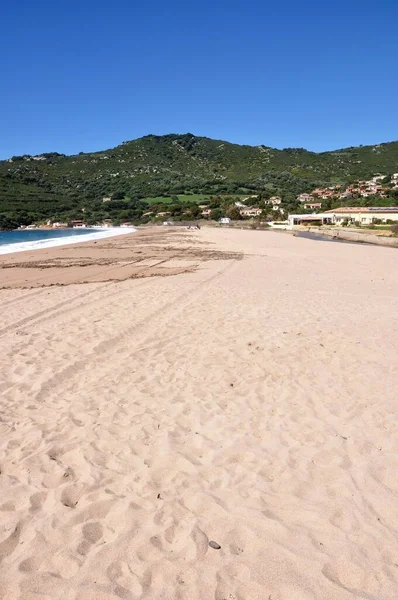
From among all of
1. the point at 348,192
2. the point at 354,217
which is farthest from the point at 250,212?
the point at 348,192

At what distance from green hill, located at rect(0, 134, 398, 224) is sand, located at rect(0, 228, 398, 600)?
315 ft

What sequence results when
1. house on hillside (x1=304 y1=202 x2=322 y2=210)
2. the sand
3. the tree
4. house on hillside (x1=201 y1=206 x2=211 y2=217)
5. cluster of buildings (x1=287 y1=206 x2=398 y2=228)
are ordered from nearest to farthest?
the sand < cluster of buildings (x1=287 y1=206 x2=398 y2=228) < the tree < house on hillside (x1=201 y1=206 x2=211 y2=217) < house on hillside (x1=304 y1=202 x2=322 y2=210)

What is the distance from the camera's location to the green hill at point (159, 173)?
11381 centimetres

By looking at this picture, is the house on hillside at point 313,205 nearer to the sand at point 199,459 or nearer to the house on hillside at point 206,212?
the house on hillside at point 206,212

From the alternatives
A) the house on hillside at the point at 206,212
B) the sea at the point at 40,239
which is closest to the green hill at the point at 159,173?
the house on hillside at the point at 206,212

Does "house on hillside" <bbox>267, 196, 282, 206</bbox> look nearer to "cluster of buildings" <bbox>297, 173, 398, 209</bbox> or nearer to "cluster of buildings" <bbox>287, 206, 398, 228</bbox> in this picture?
"cluster of buildings" <bbox>297, 173, 398, 209</bbox>

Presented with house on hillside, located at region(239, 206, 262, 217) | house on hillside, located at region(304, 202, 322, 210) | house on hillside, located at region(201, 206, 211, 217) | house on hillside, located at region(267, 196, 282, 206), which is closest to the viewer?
house on hillside, located at region(239, 206, 262, 217)

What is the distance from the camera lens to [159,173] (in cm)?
15675

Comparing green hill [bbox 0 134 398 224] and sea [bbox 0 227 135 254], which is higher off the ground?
green hill [bbox 0 134 398 224]

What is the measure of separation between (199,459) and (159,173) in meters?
161

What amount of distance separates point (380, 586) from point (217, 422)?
2267 mm

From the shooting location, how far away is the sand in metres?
2.66

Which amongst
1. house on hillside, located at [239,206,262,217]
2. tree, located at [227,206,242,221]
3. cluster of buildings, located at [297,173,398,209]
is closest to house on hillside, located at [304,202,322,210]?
cluster of buildings, located at [297,173,398,209]

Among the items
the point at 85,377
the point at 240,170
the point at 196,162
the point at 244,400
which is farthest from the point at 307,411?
the point at 196,162
